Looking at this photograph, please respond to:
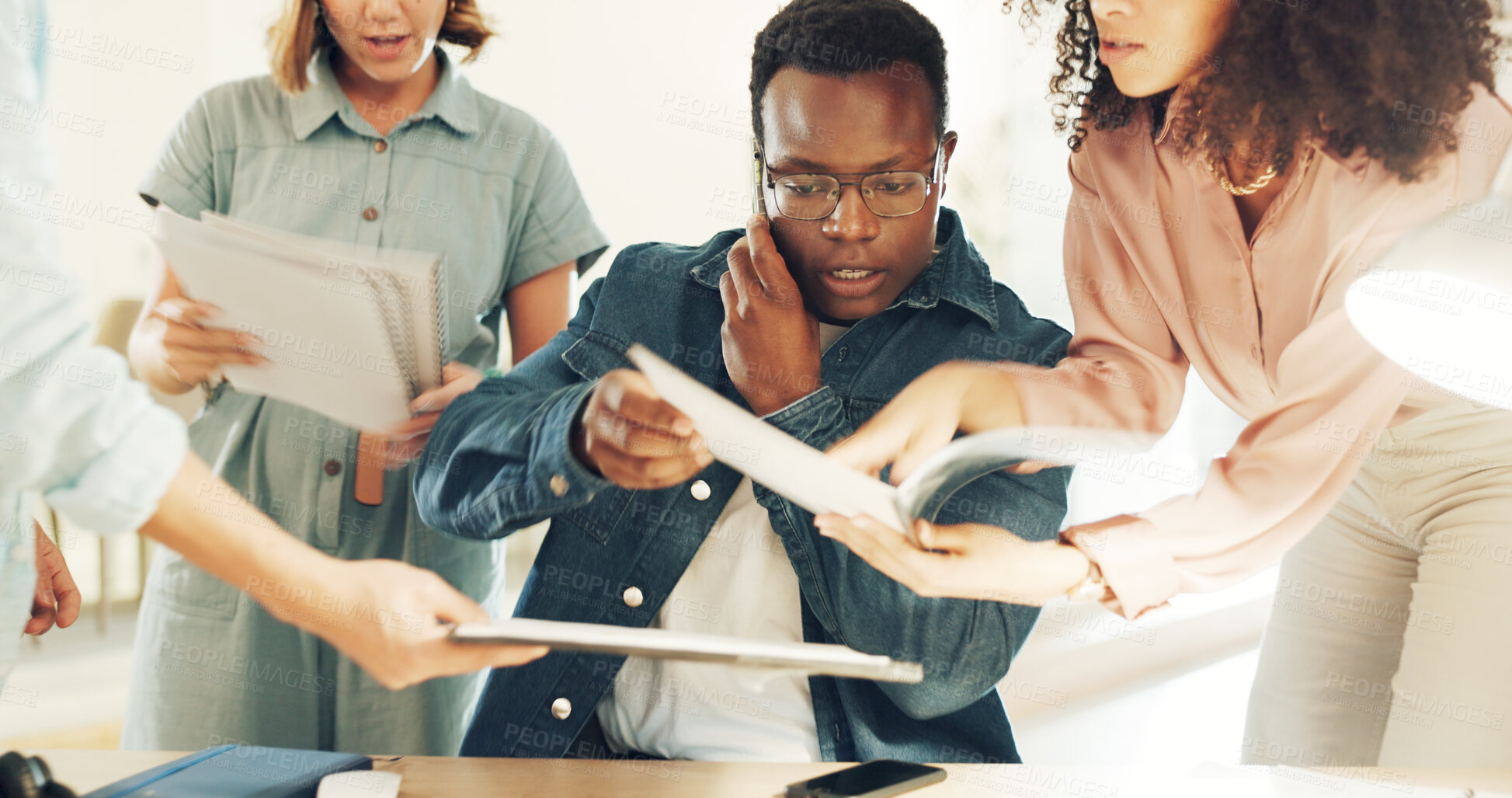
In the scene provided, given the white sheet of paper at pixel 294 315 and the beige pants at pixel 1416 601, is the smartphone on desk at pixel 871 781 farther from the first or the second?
the white sheet of paper at pixel 294 315

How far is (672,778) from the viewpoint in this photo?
2.74 feet

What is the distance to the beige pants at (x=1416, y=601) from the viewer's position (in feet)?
2.89

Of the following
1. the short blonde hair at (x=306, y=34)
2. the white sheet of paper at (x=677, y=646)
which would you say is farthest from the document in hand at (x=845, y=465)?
the short blonde hair at (x=306, y=34)

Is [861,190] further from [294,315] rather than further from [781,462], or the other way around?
[294,315]

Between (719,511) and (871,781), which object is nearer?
(871,781)

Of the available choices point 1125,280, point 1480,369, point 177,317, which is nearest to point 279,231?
point 177,317

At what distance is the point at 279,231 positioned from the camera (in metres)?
0.95

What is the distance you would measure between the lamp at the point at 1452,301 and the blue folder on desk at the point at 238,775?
0.87 metres

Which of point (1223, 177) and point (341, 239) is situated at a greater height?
point (1223, 177)

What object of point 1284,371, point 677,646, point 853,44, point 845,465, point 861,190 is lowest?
point 677,646

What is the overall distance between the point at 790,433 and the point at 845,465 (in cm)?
6

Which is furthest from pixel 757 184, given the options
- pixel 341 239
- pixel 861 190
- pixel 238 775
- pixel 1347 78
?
pixel 238 775

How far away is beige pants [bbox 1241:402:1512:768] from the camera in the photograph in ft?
2.89

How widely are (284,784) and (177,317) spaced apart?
0.42m
